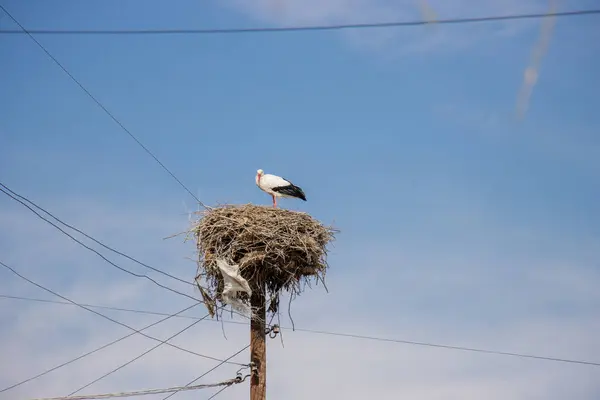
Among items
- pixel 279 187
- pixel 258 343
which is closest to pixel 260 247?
pixel 258 343

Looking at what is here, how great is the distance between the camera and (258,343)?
1275 centimetres

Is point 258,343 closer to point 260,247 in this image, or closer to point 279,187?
point 260,247

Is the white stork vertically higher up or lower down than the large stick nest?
higher up

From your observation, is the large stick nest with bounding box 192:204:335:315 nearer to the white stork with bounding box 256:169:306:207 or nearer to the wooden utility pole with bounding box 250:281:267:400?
the wooden utility pole with bounding box 250:281:267:400

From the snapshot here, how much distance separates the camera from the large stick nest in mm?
12812

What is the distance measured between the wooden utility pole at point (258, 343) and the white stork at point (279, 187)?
3.98 m

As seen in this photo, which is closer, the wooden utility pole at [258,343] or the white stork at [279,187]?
the wooden utility pole at [258,343]

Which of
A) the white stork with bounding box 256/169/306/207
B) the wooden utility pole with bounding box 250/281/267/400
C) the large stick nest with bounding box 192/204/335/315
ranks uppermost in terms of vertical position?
the white stork with bounding box 256/169/306/207

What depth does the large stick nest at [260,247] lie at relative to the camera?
504 inches

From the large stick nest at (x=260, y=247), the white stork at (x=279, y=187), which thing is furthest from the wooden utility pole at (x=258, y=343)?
the white stork at (x=279, y=187)

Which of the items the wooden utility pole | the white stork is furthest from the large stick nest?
the white stork

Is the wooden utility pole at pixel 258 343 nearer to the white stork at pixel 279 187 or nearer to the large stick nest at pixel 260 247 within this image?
the large stick nest at pixel 260 247

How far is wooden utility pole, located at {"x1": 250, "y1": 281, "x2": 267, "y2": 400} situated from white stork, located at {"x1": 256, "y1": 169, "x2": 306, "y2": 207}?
3982mm

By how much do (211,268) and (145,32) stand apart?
3.50 m
